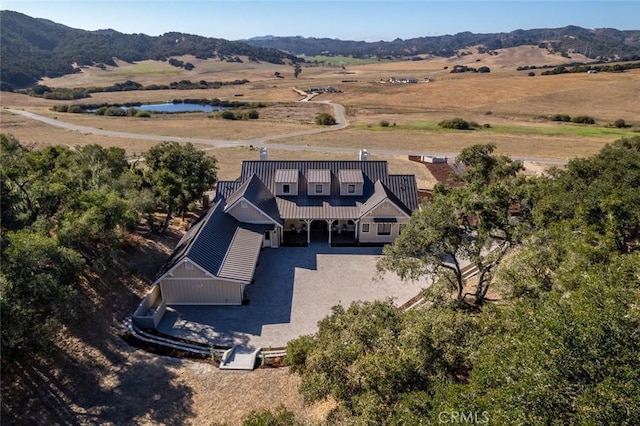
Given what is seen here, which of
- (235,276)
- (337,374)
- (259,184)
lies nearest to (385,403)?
(337,374)

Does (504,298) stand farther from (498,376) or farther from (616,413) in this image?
(616,413)

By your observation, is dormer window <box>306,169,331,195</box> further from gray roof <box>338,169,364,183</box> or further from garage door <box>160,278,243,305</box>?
garage door <box>160,278,243,305</box>

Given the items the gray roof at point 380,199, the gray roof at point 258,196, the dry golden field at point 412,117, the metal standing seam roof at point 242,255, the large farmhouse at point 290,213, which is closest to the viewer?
the metal standing seam roof at point 242,255

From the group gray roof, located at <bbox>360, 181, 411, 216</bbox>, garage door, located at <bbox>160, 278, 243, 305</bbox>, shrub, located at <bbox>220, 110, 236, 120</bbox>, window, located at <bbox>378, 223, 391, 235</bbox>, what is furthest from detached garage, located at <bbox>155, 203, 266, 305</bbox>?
A: shrub, located at <bbox>220, 110, 236, 120</bbox>

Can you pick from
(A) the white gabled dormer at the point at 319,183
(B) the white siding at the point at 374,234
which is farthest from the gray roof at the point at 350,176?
(B) the white siding at the point at 374,234

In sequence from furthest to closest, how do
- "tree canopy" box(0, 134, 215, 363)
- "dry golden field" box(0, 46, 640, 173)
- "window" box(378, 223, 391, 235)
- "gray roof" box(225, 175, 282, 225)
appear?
"dry golden field" box(0, 46, 640, 173) → "window" box(378, 223, 391, 235) → "gray roof" box(225, 175, 282, 225) → "tree canopy" box(0, 134, 215, 363)

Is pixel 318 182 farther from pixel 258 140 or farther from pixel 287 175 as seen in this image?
pixel 258 140

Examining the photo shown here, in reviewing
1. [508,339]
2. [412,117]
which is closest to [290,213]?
[508,339]

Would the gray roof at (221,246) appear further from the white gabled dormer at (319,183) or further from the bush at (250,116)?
the bush at (250,116)
